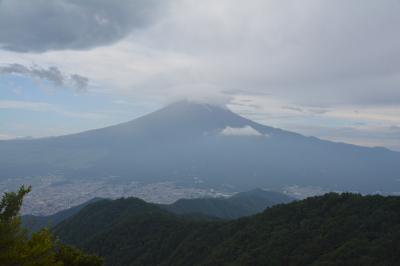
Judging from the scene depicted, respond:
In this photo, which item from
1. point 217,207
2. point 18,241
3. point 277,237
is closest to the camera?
point 18,241

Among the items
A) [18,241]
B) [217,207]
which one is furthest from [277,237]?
[217,207]

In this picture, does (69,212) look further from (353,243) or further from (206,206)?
(353,243)

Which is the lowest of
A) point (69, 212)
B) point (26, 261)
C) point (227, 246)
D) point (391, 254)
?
point (69, 212)

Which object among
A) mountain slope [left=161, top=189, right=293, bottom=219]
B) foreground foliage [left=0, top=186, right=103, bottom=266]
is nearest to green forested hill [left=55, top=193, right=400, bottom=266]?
foreground foliage [left=0, top=186, right=103, bottom=266]

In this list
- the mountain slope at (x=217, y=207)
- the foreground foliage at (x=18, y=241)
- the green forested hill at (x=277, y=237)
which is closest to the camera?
the foreground foliage at (x=18, y=241)

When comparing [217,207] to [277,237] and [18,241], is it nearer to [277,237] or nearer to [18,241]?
[277,237]

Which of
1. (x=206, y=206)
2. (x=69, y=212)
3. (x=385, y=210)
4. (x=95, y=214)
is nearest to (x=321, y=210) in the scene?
(x=385, y=210)

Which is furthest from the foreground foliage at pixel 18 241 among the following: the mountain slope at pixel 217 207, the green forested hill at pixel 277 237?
the mountain slope at pixel 217 207

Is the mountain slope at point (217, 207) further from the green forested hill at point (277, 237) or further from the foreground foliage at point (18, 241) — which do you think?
the foreground foliage at point (18, 241)

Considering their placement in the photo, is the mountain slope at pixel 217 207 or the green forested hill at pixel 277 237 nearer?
the green forested hill at pixel 277 237
